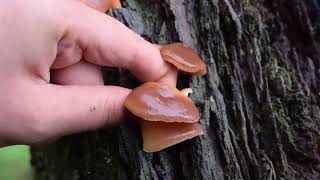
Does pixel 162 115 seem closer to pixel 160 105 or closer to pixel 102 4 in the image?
pixel 160 105

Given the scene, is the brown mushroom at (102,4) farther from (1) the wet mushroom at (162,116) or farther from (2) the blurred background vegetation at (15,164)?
(2) the blurred background vegetation at (15,164)

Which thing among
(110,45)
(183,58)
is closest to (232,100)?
(183,58)

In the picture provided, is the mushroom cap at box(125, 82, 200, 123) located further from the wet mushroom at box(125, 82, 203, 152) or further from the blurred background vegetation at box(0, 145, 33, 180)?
the blurred background vegetation at box(0, 145, 33, 180)

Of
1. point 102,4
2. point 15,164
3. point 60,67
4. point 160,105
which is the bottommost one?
point 15,164

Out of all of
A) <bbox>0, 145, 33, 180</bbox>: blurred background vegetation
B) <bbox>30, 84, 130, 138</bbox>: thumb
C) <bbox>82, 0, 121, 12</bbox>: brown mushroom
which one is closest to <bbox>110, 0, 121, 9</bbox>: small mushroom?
<bbox>82, 0, 121, 12</bbox>: brown mushroom

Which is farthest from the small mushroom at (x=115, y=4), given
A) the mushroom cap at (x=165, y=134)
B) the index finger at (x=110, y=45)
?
the mushroom cap at (x=165, y=134)
